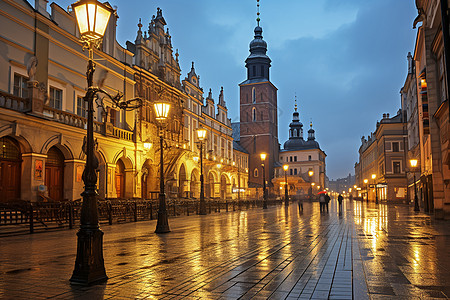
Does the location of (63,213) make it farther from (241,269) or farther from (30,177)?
(241,269)

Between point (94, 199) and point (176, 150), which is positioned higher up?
point (176, 150)

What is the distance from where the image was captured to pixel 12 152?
19688 mm

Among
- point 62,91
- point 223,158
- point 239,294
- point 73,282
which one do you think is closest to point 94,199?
point 73,282

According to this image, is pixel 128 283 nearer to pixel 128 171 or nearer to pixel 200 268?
pixel 200 268

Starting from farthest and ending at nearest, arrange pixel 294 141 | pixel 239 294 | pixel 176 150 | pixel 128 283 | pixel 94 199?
pixel 294 141 < pixel 176 150 < pixel 94 199 < pixel 128 283 < pixel 239 294

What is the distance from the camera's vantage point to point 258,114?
82562 mm

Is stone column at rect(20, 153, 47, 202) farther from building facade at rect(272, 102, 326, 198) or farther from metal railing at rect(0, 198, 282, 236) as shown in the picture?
building facade at rect(272, 102, 326, 198)

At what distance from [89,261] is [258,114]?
255 feet

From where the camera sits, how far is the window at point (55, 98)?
2273 cm

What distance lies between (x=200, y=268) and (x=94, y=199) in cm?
226

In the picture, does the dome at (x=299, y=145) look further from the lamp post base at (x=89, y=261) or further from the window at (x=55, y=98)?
the lamp post base at (x=89, y=261)

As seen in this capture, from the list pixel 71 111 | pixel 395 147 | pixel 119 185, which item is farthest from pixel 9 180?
pixel 395 147

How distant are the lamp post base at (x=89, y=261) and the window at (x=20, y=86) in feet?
55.4

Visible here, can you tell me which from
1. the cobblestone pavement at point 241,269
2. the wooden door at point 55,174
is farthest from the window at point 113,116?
the cobblestone pavement at point 241,269
